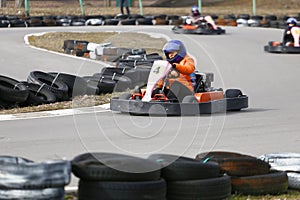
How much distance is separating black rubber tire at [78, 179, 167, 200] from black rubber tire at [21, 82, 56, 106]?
550cm

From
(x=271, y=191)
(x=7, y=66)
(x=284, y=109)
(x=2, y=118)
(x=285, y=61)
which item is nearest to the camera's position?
(x=271, y=191)

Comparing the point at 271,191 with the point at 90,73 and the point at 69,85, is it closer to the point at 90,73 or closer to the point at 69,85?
the point at 69,85

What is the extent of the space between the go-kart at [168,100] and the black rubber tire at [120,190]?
4.22m

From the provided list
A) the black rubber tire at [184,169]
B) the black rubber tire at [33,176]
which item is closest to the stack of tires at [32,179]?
the black rubber tire at [33,176]

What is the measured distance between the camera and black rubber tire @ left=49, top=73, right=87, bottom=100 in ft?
34.3

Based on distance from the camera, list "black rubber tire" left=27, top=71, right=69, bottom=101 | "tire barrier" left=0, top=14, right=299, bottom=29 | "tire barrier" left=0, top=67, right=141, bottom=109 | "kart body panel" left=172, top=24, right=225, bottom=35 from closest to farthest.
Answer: "tire barrier" left=0, top=67, right=141, bottom=109 → "black rubber tire" left=27, top=71, right=69, bottom=101 → "kart body panel" left=172, top=24, right=225, bottom=35 → "tire barrier" left=0, top=14, right=299, bottom=29

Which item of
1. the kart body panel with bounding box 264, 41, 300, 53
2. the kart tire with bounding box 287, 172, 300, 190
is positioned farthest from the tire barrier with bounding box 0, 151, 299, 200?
the kart body panel with bounding box 264, 41, 300, 53

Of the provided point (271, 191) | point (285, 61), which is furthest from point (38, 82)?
point (285, 61)

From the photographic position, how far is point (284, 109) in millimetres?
10062

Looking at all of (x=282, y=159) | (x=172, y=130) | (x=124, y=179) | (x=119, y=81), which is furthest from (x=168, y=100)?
(x=124, y=179)

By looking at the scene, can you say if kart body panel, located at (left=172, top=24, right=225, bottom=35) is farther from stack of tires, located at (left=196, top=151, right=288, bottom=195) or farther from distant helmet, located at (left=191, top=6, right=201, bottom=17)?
stack of tires, located at (left=196, top=151, right=288, bottom=195)

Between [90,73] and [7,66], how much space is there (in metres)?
2.02

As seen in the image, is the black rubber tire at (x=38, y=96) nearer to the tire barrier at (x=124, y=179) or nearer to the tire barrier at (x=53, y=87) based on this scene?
the tire barrier at (x=53, y=87)

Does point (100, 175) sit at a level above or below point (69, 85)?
above
